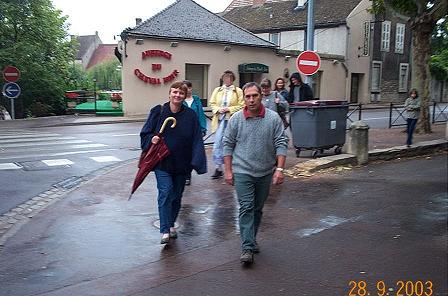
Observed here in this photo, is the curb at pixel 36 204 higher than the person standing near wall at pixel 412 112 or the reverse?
the reverse

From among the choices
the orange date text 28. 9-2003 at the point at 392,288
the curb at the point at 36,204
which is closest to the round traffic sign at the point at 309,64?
the curb at the point at 36,204

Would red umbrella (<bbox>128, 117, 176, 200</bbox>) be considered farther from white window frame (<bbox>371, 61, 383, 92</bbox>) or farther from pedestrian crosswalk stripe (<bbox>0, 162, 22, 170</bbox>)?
white window frame (<bbox>371, 61, 383, 92</bbox>)

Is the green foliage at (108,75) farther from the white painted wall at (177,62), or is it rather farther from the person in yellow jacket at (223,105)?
the person in yellow jacket at (223,105)

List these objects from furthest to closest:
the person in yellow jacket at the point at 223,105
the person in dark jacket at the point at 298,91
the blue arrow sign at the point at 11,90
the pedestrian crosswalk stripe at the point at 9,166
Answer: the blue arrow sign at the point at 11,90, the person in dark jacket at the point at 298,91, the pedestrian crosswalk stripe at the point at 9,166, the person in yellow jacket at the point at 223,105

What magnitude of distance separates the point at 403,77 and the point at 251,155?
41.3 m

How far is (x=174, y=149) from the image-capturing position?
5.31 metres

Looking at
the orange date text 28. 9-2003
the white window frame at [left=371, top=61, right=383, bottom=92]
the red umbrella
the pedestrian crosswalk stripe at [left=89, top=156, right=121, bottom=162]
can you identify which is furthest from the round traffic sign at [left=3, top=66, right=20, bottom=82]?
the white window frame at [left=371, top=61, right=383, bottom=92]

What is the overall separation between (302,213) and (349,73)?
108 ft

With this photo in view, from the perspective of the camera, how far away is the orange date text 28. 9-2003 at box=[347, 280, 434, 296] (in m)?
4.01

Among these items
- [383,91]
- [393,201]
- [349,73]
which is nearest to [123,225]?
[393,201]

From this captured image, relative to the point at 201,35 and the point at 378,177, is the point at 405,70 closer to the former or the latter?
the point at 201,35

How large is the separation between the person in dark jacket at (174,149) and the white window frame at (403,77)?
39.9 meters

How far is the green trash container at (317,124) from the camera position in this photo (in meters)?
10.4

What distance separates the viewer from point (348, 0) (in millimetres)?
37625
